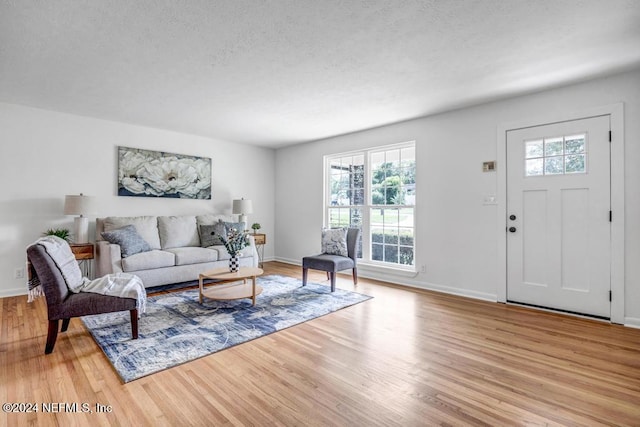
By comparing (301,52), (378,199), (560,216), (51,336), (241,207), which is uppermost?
(301,52)

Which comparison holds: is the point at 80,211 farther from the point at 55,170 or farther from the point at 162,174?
the point at 162,174

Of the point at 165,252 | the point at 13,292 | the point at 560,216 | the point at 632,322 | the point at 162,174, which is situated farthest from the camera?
the point at 162,174

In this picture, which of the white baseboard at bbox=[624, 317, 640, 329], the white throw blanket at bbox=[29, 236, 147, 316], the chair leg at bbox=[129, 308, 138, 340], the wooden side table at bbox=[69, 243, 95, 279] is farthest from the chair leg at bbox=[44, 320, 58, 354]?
the white baseboard at bbox=[624, 317, 640, 329]

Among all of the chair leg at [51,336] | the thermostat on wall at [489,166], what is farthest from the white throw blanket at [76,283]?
the thermostat on wall at [489,166]

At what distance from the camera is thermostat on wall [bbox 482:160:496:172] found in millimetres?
3861

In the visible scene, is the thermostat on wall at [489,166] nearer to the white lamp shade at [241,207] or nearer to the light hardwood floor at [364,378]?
the light hardwood floor at [364,378]

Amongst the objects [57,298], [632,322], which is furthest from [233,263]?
[632,322]

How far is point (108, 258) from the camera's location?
3908 mm

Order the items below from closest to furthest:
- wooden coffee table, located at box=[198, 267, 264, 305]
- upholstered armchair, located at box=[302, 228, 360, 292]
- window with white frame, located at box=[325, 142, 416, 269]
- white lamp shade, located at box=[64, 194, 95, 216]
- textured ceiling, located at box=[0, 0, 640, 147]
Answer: textured ceiling, located at box=[0, 0, 640, 147]
wooden coffee table, located at box=[198, 267, 264, 305]
white lamp shade, located at box=[64, 194, 95, 216]
upholstered armchair, located at box=[302, 228, 360, 292]
window with white frame, located at box=[325, 142, 416, 269]

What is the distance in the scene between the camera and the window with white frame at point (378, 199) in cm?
475

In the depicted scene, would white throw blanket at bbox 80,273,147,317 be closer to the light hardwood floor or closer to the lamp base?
the light hardwood floor

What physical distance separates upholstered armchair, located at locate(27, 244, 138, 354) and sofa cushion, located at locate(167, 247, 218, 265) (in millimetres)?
1827

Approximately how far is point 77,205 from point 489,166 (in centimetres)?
527

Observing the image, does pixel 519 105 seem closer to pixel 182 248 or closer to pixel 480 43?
pixel 480 43
